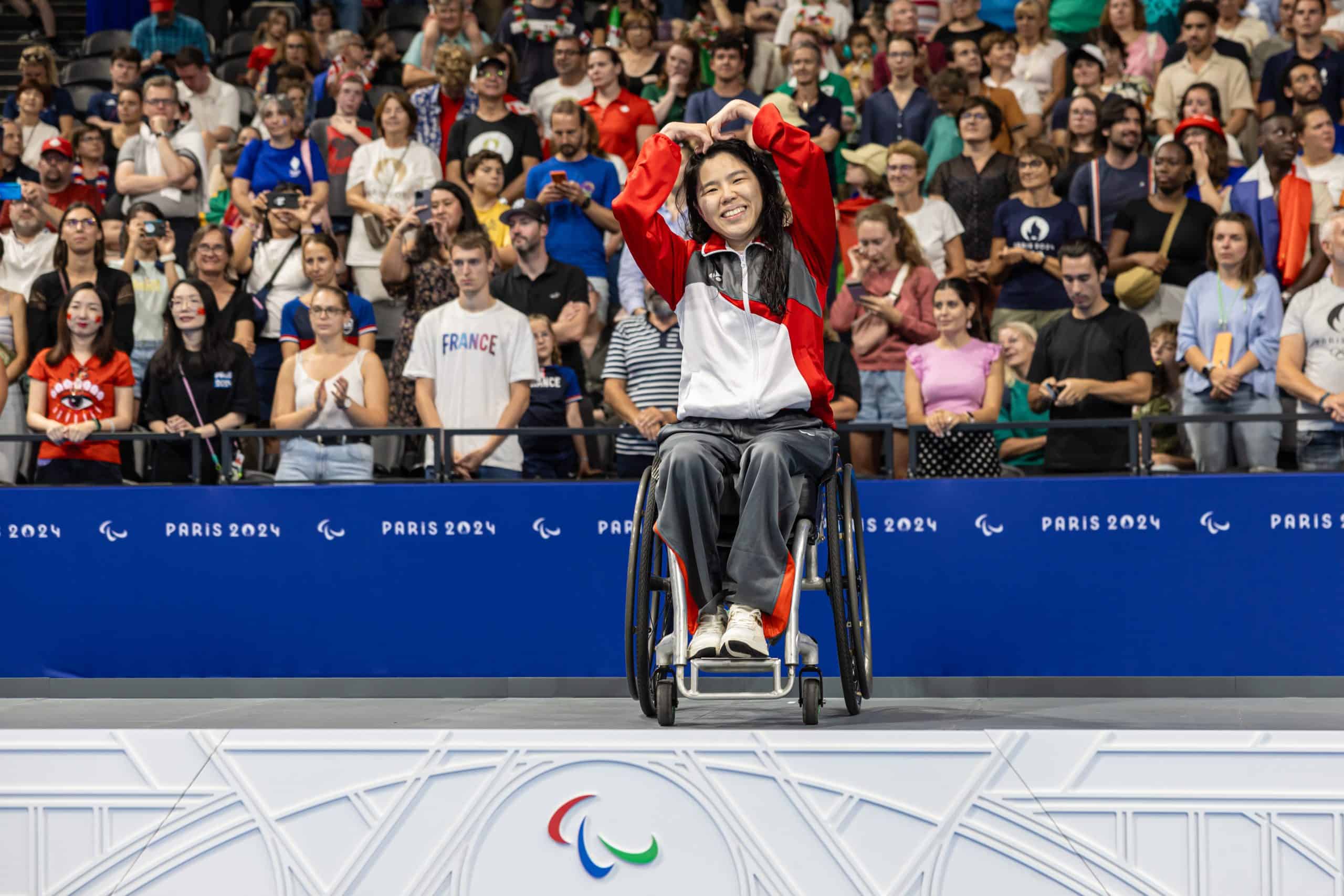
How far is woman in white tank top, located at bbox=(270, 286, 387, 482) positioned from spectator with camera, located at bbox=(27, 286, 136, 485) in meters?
0.60

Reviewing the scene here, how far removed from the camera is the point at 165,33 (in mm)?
9242

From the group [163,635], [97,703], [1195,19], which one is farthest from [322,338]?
[1195,19]

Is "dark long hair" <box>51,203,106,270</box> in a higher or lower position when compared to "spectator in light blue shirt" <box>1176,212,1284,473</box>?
higher

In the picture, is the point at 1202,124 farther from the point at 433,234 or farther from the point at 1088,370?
the point at 433,234

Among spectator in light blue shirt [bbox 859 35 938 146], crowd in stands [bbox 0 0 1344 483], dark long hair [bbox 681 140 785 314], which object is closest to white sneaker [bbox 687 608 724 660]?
Result: dark long hair [bbox 681 140 785 314]

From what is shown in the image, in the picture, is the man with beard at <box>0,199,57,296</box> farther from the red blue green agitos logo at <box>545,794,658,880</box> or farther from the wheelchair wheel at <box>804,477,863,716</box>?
the red blue green agitos logo at <box>545,794,658,880</box>

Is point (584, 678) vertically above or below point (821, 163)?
below

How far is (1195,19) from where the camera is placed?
7.15m

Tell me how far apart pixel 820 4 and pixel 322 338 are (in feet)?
11.9

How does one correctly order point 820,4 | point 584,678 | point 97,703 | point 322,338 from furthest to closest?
point 820,4, point 322,338, point 584,678, point 97,703

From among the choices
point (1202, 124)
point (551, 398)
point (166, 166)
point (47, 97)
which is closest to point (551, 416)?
point (551, 398)

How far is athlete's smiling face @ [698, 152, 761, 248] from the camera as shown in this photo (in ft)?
12.4

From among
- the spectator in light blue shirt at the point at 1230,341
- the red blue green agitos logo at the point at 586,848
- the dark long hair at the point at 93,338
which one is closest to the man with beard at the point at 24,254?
the dark long hair at the point at 93,338

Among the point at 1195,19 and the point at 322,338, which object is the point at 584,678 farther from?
the point at 1195,19
